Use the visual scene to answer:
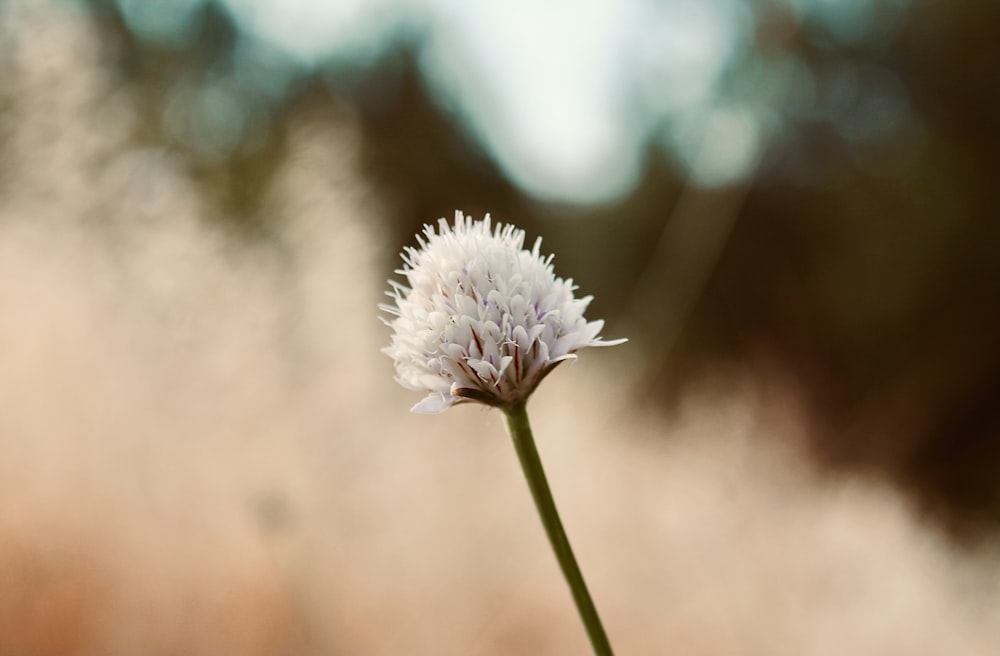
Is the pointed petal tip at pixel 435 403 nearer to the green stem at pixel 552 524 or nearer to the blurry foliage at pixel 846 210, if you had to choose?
the green stem at pixel 552 524

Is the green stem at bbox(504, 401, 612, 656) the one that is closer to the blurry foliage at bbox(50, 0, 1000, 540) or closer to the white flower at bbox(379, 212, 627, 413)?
the white flower at bbox(379, 212, 627, 413)

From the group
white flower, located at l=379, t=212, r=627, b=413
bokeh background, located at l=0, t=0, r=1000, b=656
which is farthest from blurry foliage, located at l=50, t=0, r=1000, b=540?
white flower, located at l=379, t=212, r=627, b=413

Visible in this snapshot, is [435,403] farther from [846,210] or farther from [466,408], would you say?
[846,210]

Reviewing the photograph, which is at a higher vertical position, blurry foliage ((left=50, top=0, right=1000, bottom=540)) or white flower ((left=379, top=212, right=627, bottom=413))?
blurry foliage ((left=50, top=0, right=1000, bottom=540))

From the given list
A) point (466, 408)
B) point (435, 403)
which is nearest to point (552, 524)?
point (435, 403)

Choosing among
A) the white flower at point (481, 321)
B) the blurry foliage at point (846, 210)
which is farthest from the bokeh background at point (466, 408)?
the white flower at point (481, 321)

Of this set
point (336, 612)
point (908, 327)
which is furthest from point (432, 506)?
point (908, 327)
